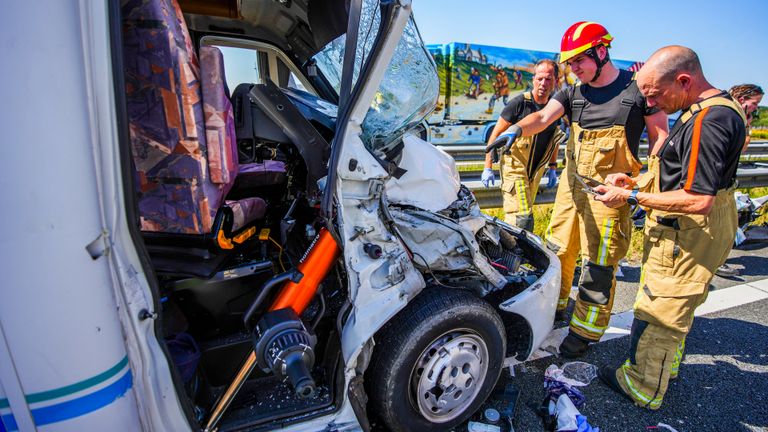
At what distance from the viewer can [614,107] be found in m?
2.85

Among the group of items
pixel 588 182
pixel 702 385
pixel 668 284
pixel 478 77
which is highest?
pixel 478 77

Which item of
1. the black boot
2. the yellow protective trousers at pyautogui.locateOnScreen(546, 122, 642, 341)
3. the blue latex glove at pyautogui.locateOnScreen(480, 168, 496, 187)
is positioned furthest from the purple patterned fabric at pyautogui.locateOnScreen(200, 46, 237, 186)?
the blue latex glove at pyautogui.locateOnScreen(480, 168, 496, 187)

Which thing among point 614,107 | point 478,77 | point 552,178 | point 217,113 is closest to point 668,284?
point 614,107

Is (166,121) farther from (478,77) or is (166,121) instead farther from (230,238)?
(478,77)

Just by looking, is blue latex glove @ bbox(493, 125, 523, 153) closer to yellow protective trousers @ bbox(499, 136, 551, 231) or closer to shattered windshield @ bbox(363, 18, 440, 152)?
yellow protective trousers @ bbox(499, 136, 551, 231)

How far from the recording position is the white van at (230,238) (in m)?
1.03

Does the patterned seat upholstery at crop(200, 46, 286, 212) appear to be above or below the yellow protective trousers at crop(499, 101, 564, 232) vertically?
above

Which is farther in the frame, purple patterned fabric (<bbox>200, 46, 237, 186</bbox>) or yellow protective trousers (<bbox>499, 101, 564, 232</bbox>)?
yellow protective trousers (<bbox>499, 101, 564, 232</bbox>)

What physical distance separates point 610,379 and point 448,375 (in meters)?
1.30

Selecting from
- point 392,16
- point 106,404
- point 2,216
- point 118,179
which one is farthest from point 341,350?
point 392,16

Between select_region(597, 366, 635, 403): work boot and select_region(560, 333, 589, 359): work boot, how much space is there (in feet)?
0.57

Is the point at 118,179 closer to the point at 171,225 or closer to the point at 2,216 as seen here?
the point at 2,216

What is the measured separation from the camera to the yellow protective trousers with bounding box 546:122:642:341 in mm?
2830

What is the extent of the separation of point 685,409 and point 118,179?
3095 mm
